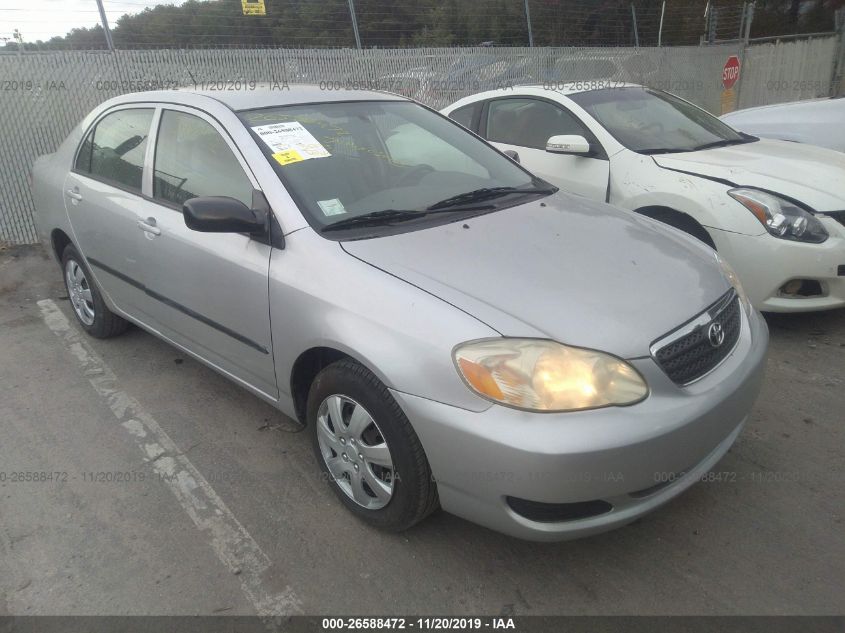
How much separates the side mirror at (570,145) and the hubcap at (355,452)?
2.89 m

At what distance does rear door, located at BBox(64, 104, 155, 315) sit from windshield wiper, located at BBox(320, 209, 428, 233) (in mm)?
1377

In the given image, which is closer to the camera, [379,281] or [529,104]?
[379,281]

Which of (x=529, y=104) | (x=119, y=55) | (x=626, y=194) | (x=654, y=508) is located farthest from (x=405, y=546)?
(x=119, y=55)

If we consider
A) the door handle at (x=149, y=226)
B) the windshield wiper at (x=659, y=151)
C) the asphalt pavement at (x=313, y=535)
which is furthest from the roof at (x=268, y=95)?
the windshield wiper at (x=659, y=151)

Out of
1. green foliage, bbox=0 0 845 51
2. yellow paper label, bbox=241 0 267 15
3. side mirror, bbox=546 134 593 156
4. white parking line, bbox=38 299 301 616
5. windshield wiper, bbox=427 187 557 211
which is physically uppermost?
yellow paper label, bbox=241 0 267 15

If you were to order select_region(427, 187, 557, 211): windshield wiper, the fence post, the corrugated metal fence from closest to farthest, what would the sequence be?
1. select_region(427, 187, 557, 211): windshield wiper
2. the corrugated metal fence
3. the fence post

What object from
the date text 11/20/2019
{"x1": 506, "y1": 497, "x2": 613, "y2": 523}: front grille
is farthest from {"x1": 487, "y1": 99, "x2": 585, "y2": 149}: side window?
the date text 11/20/2019

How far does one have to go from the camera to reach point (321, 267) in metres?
2.39

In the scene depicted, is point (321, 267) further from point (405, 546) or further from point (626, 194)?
point (626, 194)

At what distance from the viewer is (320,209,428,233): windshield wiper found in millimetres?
2549

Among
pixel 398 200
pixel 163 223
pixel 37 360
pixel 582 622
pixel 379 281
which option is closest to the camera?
pixel 582 622

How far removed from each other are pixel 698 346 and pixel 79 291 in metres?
3.95

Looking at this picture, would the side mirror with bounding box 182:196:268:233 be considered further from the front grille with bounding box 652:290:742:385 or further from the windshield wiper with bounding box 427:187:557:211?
the front grille with bounding box 652:290:742:385

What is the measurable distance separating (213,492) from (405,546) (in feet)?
3.04
